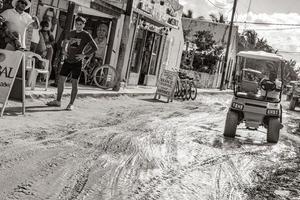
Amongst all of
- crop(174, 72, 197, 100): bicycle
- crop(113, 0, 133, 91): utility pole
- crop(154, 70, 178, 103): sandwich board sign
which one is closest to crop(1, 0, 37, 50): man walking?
crop(113, 0, 133, 91): utility pole

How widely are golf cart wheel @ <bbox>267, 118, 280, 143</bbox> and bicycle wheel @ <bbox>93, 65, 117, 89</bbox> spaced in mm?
6050

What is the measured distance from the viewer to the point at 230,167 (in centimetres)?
705

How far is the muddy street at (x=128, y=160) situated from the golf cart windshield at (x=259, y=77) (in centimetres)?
103

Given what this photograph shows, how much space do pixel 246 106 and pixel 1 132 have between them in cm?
575

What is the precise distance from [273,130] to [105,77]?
21.5 ft

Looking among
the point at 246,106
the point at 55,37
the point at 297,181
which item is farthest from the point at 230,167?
the point at 55,37

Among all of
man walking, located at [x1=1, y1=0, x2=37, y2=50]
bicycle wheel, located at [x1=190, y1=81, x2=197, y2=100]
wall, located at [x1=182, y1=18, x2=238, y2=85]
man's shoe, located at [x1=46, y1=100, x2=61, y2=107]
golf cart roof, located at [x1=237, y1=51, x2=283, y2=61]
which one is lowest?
man's shoe, located at [x1=46, y1=100, x2=61, y2=107]

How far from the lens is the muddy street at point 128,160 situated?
4742mm

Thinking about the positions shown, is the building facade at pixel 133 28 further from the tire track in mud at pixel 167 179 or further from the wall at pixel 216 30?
the wall at pixel 216 30

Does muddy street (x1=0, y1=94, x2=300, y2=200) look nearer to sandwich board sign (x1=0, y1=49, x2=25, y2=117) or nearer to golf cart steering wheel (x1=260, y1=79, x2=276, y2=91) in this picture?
sandwich board sign (x1=0, y1=49, x2=25, y2=117)

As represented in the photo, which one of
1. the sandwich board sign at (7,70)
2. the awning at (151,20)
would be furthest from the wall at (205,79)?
the sandwich board sign at (7,70)

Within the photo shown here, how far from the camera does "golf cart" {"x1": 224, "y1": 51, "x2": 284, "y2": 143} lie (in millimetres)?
10547

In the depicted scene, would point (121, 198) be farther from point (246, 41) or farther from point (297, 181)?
point (246, 41)

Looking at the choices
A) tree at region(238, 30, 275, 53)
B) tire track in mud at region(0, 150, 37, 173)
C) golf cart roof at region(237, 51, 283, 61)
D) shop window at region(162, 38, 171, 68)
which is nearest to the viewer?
tire track in mud at region(0, 150, 37, 173)
